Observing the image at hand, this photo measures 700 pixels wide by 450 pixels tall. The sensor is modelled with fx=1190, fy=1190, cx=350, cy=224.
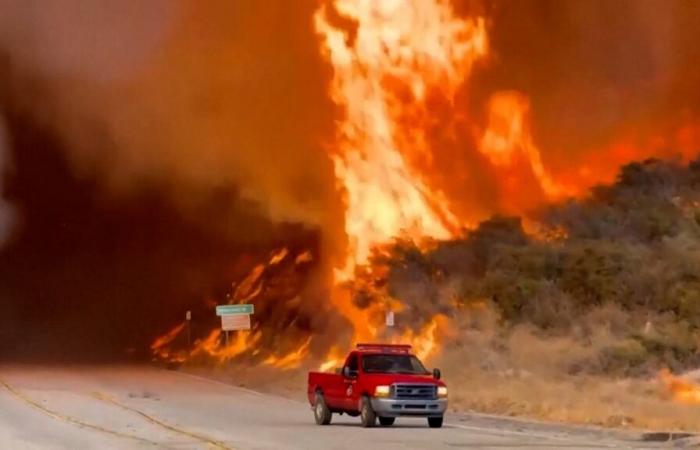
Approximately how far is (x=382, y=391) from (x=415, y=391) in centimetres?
70

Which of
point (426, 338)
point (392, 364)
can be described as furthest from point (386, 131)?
point (392, 364)

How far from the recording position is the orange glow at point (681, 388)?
30.4 metres

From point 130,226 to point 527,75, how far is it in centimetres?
2858

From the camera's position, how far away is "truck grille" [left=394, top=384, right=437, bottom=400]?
2431 centimetres

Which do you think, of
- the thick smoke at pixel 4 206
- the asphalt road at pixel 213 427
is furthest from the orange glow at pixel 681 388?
the thick smoke at pixel 4 206

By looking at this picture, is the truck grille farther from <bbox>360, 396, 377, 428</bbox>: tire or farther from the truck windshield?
the truck windshield

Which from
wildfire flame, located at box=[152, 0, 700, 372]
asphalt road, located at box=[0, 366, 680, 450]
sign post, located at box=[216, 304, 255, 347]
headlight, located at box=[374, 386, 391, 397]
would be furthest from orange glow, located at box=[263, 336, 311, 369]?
headlight, located at box=[374, 386, 391, 397]

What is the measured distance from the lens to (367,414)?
971 inches

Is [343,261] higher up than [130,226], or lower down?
lower down

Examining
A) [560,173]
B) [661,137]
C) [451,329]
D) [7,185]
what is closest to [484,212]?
[560,173]

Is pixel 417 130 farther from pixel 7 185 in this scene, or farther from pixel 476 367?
pixel 7 185

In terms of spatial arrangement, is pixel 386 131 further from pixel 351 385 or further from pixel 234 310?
pixel 351 385

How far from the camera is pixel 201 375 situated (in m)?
47.1

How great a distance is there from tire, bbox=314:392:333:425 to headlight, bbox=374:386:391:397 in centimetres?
184
